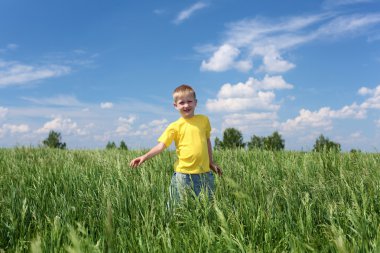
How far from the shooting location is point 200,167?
4285 mm

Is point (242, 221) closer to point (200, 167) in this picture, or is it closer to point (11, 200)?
point (200, 167)

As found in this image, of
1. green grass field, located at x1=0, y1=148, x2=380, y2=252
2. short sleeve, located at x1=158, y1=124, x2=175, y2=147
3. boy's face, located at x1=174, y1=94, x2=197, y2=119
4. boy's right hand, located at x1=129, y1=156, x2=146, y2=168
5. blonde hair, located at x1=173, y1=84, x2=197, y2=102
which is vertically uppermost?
blonde hair, located at x1=173, y1=84, x2=197, y2=102

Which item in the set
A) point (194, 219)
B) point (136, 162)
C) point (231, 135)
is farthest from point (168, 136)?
point (231, 135)

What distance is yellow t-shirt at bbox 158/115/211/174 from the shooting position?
4285 mm

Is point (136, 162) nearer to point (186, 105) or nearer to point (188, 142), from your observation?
point (188, 142)

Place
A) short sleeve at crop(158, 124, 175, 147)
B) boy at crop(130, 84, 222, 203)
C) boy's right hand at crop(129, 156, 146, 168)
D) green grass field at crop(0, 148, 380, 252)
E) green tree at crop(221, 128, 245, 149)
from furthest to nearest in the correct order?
green tree at crop(221, 128, 245, 149), short sleeve at crop(158, 124, 175, 147), boy at crop(130, 84, 222, 203), boy's right hand at crop(129, 156, 146, 168), green grass field at crop(0, 148, 380, 252)

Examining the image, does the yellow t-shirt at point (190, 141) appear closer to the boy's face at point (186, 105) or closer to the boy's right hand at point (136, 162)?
the boy's face at point (186, 105)

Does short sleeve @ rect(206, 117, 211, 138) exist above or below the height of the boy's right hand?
above

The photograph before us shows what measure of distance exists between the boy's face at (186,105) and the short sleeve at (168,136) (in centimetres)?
22

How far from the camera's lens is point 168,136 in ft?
14.5

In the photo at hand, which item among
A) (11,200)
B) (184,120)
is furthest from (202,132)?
(11,200)

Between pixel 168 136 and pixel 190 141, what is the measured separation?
0.87 ft

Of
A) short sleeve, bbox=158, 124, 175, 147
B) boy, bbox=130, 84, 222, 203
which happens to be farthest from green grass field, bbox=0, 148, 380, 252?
short sleeve, bbox=158, 124, 175, 147

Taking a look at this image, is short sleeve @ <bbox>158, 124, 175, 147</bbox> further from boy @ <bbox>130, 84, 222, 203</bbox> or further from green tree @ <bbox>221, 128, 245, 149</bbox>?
green tree @ <bbox>221, 128, 245, 149</bbox>
